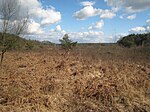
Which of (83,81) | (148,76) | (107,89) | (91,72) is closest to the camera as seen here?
(107,89)

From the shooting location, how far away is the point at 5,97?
24.5ft

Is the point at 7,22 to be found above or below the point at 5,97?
above

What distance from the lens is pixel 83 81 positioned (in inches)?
390

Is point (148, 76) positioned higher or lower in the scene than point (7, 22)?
lower

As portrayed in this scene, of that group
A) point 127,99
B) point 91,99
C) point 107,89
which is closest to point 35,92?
point 91,99

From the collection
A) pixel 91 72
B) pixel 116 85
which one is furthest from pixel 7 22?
pixel 116 85

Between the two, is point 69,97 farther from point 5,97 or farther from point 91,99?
point 5,97

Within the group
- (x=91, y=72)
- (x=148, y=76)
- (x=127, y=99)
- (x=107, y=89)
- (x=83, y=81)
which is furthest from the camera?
(x=91, y=72)

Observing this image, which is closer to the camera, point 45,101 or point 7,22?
point 45,101

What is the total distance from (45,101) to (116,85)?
307 cm

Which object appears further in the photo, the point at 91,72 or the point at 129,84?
the point at 91,72

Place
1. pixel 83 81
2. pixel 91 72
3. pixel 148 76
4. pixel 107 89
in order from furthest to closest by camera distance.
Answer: pixel 91 72 → pixel 148 76 → pixel 83 81 → pixel 107 89

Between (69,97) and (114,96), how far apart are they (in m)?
1.54

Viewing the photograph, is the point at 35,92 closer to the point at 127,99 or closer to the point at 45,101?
the point at 45,101
